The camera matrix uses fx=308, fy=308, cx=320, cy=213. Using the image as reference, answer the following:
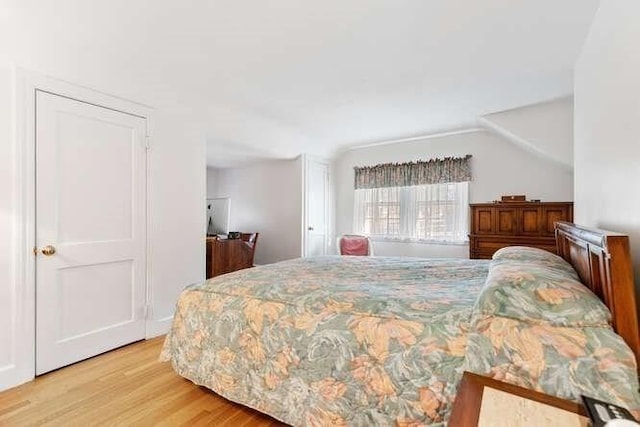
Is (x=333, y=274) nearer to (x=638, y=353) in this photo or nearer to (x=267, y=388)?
(x=267, y=388)

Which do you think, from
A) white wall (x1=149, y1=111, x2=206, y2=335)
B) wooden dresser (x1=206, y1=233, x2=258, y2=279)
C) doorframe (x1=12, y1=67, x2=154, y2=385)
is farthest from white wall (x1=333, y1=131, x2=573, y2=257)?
doorframe (x1=12, y1=67, x2=154, y2=385)

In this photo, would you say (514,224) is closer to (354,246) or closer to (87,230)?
(354,246)

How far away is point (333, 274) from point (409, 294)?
2.34ft

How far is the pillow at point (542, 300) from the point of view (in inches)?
39.9

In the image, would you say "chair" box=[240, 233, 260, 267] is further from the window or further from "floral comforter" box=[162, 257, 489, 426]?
"floral comforter" box=[162, 257, 489, 426]

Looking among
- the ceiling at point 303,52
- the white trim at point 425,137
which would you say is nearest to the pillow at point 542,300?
the ceiling at point 303,52

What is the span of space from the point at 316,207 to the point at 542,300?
4.47 meters

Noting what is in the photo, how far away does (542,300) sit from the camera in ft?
3.57

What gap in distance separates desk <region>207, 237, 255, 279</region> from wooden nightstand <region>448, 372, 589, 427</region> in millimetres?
3805

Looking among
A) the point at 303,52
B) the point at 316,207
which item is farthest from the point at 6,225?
the point at 316,207

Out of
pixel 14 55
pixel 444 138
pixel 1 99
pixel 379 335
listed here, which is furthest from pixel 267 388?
pixel 444 138

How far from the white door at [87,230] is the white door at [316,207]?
9.27 ft

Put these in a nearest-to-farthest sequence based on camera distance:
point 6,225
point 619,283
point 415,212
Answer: point 619,283 → point 6,225 → point 415,212

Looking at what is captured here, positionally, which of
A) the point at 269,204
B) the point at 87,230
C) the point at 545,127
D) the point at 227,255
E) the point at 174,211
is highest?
the point at 545,127
